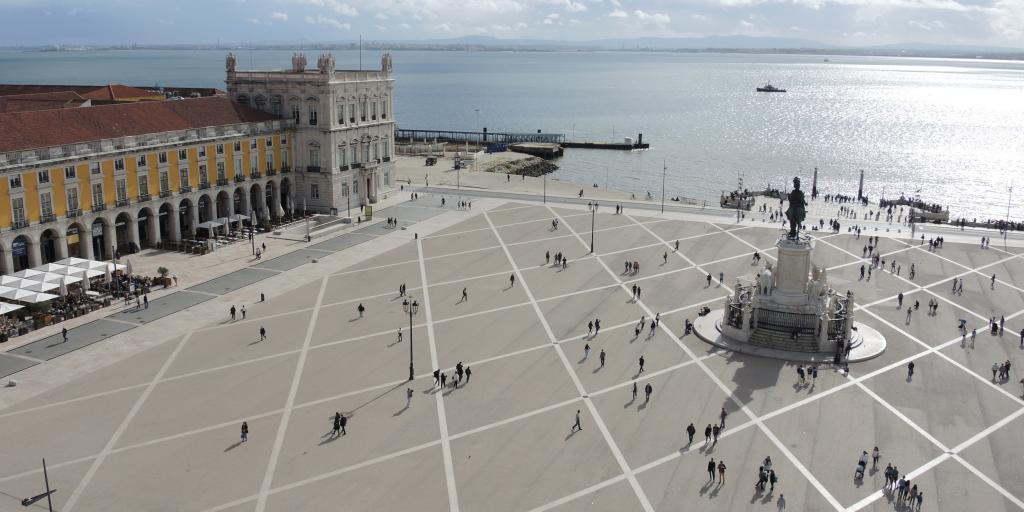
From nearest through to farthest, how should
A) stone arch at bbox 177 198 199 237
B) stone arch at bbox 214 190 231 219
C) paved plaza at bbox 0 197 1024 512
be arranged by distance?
paved plaza at bbox 0 197 1024 512, stone arch at bbox 177 198 199 237, stone arch at bbox 214 190 231 219

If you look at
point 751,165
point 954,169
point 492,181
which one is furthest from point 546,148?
point 954,169

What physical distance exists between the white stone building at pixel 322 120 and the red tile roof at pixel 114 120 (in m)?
2.62

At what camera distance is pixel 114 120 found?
55500mm

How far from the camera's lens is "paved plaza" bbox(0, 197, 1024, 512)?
26.9m

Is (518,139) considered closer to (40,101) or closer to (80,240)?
(40,101)

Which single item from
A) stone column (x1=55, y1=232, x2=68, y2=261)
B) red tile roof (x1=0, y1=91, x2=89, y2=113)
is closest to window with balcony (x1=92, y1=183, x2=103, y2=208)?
stone column (x1=55, y1=232, x2=68, y2=261)

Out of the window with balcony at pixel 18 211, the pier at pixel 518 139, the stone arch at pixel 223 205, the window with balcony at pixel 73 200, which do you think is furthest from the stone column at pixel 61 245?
the pier at pixel 518 139

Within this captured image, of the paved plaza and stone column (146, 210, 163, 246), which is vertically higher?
stone column (146, 210, 163, 246)

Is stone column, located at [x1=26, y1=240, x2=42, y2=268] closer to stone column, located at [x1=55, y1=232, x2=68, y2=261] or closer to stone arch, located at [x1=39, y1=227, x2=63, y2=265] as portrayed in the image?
stone arch, located at [x1=39, y1=227, x2=63, y2=265]

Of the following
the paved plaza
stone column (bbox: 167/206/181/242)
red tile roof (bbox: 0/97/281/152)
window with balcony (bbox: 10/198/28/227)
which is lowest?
the paved plaza

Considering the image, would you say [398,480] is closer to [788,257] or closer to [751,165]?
[788,257]

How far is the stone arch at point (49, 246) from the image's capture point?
161 feet

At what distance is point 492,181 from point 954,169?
69.7m

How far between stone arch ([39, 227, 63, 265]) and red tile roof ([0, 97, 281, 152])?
4.96 m
